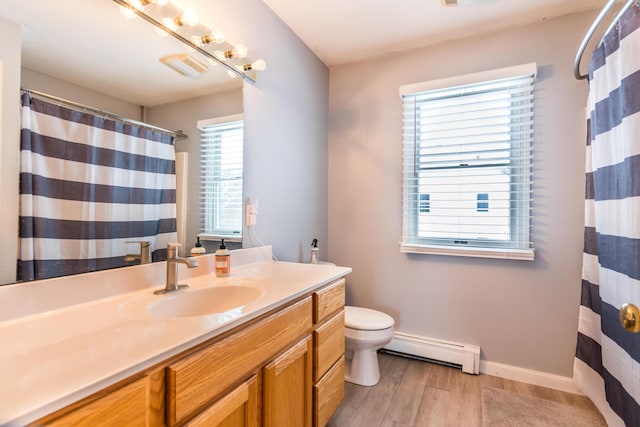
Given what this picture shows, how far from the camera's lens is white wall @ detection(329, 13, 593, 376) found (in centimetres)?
191

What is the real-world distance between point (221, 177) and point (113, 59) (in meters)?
0.65

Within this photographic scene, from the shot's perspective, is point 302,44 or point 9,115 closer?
Answer: point 9,115

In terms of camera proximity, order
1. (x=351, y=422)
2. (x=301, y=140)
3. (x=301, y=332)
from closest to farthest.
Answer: (x=301, y=332)
(x=351, y=422)
(x=301, y=140)

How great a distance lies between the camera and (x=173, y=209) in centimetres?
132

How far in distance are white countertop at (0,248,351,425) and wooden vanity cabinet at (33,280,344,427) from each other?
0.04 meters

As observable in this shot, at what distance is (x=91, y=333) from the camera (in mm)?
751

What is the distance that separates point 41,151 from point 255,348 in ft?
2.92

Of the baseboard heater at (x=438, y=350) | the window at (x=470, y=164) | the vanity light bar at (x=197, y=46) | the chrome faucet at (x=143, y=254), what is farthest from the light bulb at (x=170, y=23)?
the baseboard heater at (x=438, y=350)

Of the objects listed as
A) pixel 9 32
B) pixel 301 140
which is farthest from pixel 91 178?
pixel 301 140

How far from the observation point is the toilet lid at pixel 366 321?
1866 mm

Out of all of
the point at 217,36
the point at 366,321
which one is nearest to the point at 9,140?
the point at 217,36

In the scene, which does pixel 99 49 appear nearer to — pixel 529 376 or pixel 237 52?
pixel 237 52

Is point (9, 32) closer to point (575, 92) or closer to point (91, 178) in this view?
point (91, 178)

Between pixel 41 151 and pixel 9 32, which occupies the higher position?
pixel 9 32
